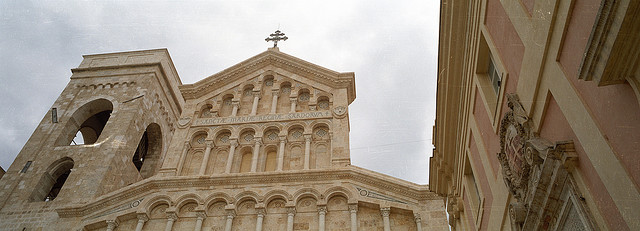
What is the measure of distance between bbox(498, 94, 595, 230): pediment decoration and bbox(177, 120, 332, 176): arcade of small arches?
11.5m

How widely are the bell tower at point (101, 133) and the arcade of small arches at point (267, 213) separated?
13.4 feet

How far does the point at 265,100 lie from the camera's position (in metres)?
21.8

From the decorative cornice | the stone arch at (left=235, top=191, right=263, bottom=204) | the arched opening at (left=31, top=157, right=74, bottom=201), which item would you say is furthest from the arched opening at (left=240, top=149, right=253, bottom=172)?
the arched opening at (left=31, top=157, right=74, bottom=201)

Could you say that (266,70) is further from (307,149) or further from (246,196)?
(246,196)

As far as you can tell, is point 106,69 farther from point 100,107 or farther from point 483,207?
point 483,207

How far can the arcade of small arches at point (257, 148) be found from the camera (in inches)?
730

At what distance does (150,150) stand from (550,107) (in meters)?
25.5

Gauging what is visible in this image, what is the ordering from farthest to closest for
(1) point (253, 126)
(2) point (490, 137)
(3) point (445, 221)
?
(1) point (253, 126)
(3) point (445, 221)
(2) point (490, 137)

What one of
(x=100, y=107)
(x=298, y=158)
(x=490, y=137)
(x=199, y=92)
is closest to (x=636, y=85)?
(x=490, y=137)

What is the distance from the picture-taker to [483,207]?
9.61 metres

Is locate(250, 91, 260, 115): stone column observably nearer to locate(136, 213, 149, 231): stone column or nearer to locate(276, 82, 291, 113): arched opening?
locate(276, 82, 291, 113): arched opening

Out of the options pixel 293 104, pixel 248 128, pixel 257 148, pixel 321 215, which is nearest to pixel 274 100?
pixel 293 104

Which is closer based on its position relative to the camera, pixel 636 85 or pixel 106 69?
pixel 636 85

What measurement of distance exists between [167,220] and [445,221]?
958cm
